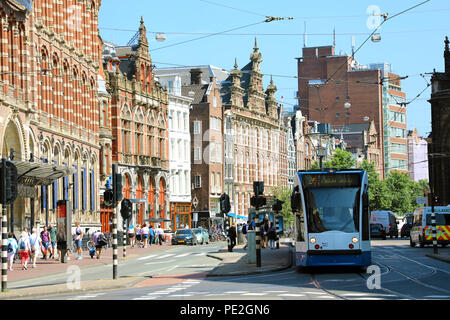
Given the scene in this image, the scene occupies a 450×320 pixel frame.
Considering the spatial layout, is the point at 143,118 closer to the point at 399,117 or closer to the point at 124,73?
the point at 124,73

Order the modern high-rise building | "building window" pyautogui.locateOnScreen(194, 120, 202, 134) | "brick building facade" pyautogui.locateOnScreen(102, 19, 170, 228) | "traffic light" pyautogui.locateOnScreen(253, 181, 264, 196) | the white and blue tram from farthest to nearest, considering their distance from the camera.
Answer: the modern high-rise building < "building window" pyautogui.locateOnScreen(194, 120, 202, 134) < "brick building facade" pyautogui.locateOnScreen(102, 19, 170, 228) < "traffic light" pyautogui.locateOnScreen(253, 181, 264, 196) < the white and blue tram

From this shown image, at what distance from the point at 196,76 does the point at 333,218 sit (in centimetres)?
7855

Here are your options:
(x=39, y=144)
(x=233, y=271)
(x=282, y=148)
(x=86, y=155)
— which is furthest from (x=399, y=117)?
(x=233, y=271)

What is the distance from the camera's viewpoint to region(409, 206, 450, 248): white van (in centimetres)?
5159

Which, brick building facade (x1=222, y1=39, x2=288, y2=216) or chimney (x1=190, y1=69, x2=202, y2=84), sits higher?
chimney (x1=190, y1=69, x2=202, y2=84)

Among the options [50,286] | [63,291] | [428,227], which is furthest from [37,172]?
[63,291]

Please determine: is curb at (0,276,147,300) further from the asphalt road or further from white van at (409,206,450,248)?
white van at (409,206,450,248)

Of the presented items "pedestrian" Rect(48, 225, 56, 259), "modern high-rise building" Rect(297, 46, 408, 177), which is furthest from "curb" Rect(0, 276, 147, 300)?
"modern high-rise building" Rect(297, 46, 408, 177)

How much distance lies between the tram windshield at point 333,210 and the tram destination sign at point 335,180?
12 centimetres

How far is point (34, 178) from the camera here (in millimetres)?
46250

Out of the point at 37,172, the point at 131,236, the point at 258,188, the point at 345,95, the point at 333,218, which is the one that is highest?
the point at 345,95

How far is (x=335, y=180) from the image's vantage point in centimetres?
2833

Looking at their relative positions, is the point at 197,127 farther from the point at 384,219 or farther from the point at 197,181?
the point at 384,219

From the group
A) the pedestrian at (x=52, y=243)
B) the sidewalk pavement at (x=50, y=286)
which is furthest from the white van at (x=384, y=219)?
the sidewalk pavement at (x=50, y=286)
